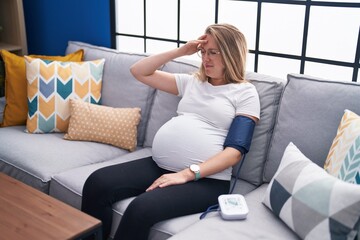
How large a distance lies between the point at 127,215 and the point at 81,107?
93cm

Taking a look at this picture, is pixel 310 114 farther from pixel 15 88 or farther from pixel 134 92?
pixel 15 88

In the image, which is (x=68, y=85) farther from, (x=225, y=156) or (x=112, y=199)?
(x=225, y=156)

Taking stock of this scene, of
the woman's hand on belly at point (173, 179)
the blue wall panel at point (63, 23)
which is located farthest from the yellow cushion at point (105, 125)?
the blue wall panel at point (63, 23)

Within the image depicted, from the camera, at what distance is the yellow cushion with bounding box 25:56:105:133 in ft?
7.80

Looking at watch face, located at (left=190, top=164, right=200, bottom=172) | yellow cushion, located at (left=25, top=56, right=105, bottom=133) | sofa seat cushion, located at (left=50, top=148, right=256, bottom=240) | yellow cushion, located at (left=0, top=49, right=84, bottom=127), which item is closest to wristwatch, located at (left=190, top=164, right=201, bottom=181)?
watch face, located at (left=190, top=164, right=200, bottom=172)

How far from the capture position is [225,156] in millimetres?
1732

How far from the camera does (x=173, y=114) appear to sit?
218 centimetres

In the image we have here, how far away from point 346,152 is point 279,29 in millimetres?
949

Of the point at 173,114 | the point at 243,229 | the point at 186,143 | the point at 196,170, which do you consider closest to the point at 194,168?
the point at 196,170

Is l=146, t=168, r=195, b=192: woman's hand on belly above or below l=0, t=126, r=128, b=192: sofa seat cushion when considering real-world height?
above

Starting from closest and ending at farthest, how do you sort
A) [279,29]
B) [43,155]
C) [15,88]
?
[43,155], [279,29], [15,88]

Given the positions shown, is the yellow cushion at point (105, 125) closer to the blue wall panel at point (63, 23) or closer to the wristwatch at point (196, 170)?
the wristwatch at point (196, 170)

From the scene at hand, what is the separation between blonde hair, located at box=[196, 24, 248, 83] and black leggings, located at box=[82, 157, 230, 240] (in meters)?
0.50

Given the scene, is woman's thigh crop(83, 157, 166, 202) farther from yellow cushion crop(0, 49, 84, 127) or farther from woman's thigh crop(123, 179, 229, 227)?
yellow cushion crop(0, 49, 84, 127)
